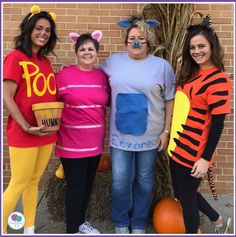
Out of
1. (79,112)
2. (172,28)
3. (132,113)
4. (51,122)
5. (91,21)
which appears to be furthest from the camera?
(91,21)

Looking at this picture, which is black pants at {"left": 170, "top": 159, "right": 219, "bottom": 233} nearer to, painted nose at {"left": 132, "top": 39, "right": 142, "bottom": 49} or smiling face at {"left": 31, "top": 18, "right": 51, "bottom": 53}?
painted nose at {"left": 132, "top": 39, "right": 142, "bottom": 49}

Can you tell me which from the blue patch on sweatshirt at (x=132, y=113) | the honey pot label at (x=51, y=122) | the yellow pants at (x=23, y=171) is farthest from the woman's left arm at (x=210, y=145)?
the yellow pants at (x=23, y=171)

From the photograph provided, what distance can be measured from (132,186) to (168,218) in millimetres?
437

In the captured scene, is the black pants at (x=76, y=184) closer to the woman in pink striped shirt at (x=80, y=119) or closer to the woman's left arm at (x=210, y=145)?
the woman in pink striped shirt at (x=80, y=119)

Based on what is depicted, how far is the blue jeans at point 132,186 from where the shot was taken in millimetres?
3361

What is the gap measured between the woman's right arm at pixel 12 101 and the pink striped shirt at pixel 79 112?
41 cm

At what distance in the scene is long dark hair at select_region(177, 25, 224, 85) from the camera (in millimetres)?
2863

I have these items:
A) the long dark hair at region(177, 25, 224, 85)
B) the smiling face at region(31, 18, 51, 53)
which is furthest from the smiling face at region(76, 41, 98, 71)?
the long dark hair at region(177, 25, 224, 85)

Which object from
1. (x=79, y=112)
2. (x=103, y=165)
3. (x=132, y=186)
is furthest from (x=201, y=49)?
(x=103, y=165)

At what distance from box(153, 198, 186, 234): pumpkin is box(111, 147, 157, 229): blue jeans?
0.39 ft

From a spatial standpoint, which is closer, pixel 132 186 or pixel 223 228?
pixel 132 186

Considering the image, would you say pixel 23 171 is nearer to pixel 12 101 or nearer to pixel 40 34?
pixel 12 101

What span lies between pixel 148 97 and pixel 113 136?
471 millimetres

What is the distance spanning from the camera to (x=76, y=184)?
10.4ft
